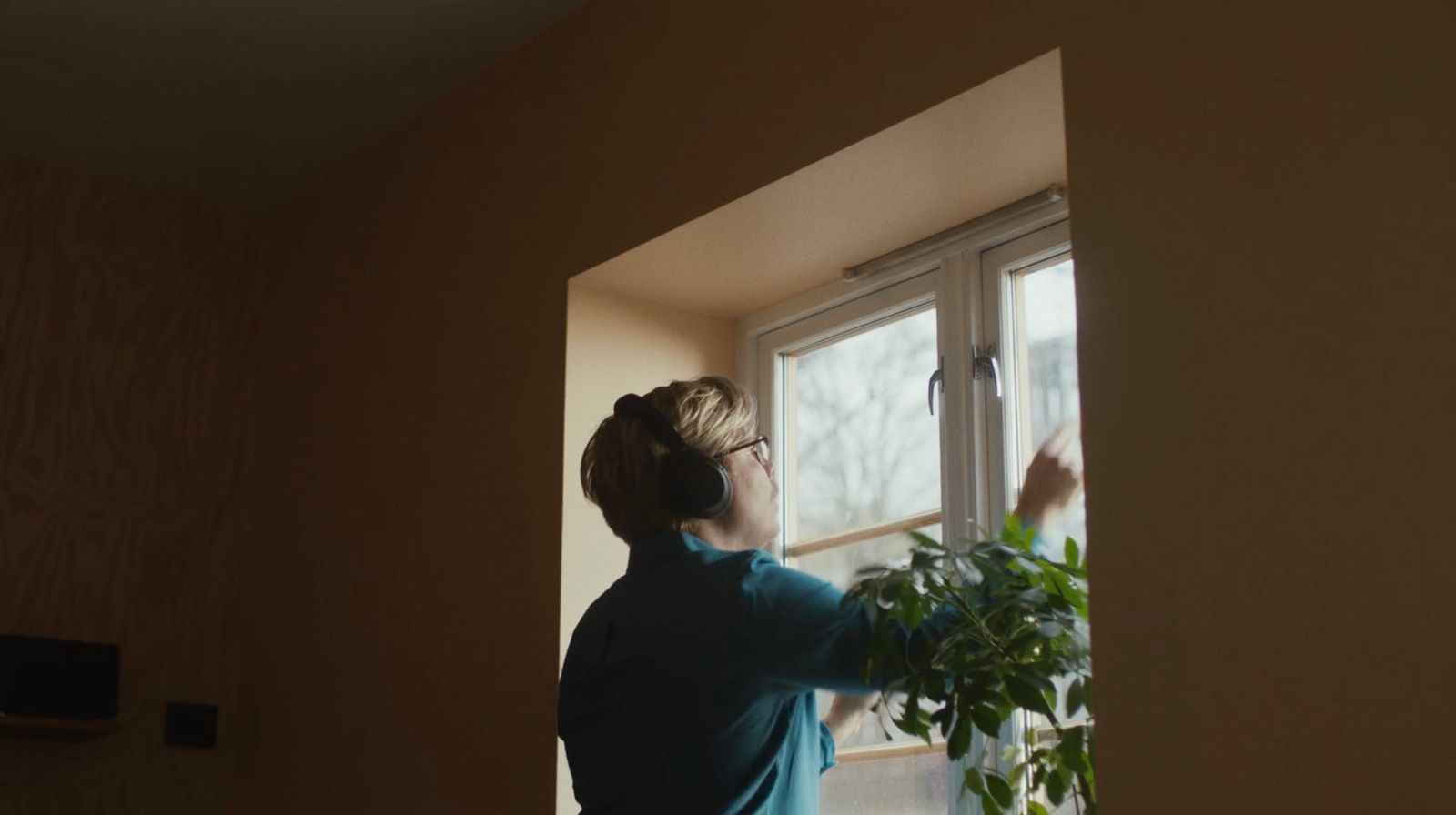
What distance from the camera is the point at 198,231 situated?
4.08 metres

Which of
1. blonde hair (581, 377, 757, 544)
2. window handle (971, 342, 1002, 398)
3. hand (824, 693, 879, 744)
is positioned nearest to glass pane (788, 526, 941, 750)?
hand (824, 693, 879, 744)

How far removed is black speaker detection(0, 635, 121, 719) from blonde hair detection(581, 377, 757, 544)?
169cm

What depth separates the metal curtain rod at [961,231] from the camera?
2488 millimetres

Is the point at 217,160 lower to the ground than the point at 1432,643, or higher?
higher

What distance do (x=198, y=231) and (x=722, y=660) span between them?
256 cm

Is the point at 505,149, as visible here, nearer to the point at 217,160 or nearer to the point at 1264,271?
the point at 217,160

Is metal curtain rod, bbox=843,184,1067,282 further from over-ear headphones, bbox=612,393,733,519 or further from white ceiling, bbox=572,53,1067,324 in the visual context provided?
over-ear headphones, bbox=612,393,733,519

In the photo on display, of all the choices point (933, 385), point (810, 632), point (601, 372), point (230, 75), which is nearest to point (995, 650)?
A: point (810, 632)

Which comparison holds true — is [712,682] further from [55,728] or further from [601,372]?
[55,728]

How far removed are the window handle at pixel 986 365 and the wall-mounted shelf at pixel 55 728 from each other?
210 cm

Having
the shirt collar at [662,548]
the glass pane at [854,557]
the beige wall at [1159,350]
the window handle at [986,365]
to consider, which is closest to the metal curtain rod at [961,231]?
the window handle at [986,365]

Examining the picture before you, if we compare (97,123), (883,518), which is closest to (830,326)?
(883,518)

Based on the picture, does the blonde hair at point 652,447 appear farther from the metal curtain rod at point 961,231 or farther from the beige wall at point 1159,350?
the metal curtain rod at point 961,231

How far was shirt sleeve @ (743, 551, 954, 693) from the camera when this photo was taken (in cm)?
192
